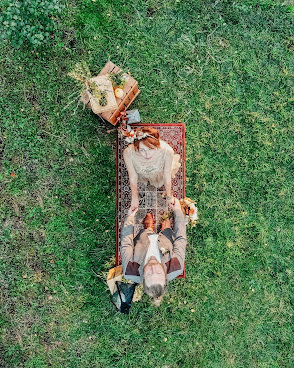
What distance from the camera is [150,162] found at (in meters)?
5.30

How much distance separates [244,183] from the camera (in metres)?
6.70

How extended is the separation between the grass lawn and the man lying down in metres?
1.04

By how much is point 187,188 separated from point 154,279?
2.31 metres

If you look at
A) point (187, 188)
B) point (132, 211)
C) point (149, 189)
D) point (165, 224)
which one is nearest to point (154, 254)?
point (165, 224)

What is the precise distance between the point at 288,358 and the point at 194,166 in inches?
156

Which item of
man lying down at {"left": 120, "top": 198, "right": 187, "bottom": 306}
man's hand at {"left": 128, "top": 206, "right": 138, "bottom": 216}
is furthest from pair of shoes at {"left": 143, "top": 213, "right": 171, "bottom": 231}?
man's hand at {"left": 128, "top": 206, "right": 138, "bottom": 216}

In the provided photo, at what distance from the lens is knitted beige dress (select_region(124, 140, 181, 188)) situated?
530cm

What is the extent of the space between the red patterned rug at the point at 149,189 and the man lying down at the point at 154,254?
43 cm

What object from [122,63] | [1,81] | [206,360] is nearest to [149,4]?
[122,63]

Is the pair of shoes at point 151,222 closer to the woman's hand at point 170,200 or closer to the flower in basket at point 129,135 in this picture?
the woman's hand at point 170,200

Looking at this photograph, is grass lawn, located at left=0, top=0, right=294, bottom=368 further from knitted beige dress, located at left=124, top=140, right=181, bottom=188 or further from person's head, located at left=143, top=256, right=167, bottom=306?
person's head, located at left=143, top=256, right=167, bottom=306

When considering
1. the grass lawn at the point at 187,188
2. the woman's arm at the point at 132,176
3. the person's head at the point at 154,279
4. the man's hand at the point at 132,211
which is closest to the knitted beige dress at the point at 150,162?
the woman's arm at the point at 132,176

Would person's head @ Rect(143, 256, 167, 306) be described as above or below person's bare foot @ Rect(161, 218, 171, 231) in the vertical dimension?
below

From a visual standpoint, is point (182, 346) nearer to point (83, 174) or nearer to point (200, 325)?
point (200, 325)
